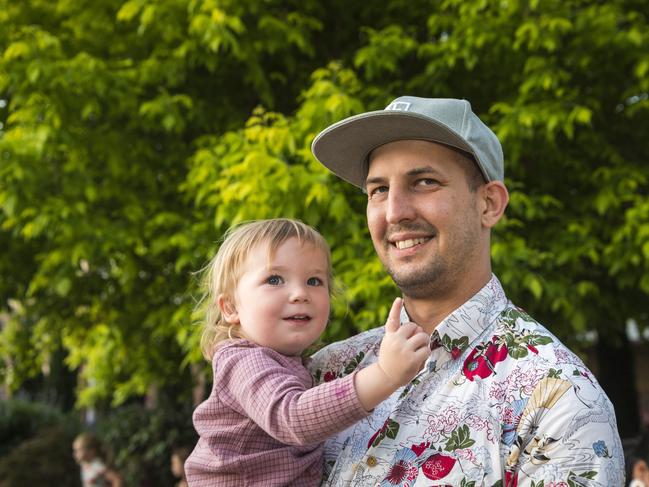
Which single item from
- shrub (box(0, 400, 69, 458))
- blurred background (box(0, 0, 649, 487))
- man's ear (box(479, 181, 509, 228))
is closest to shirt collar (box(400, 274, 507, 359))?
man's ear (box(479, 181, 509, 228))

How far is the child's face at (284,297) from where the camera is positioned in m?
2.17

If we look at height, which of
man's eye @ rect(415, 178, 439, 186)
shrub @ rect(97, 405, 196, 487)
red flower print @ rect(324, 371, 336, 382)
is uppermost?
man's eye @ rect(415, 178, 439, 186)

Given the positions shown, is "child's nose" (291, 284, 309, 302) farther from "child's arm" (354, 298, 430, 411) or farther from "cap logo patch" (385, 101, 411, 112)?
"cap logo patch" (385, 101, 411, 112)

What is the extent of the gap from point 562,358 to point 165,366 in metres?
5.65

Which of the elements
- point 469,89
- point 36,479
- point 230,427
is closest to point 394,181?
point 230,427

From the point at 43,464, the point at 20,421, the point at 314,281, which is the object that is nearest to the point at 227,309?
the point at 314,281

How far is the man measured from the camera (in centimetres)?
164

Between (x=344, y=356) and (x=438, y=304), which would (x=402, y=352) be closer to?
(x=438, y=304)

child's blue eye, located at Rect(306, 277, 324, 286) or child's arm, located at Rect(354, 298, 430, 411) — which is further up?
child's blue eye, located at Rect(306, 277, 324, 286)

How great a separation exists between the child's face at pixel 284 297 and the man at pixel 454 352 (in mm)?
139

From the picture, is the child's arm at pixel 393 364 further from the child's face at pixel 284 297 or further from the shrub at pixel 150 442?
the shrub at pixel 150 442

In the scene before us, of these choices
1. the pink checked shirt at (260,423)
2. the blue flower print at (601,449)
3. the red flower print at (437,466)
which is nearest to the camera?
the blue flower print at (601,449)

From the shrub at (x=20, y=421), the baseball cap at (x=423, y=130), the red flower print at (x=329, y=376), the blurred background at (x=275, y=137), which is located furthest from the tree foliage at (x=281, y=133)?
the shrub at (x=20, y=421)

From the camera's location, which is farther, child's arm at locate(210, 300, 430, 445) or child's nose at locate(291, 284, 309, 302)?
child's nose at locate(291, 284, 309, 302)
